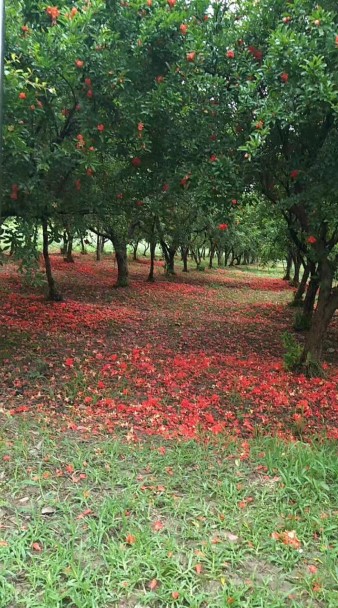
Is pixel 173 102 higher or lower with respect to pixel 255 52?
lower

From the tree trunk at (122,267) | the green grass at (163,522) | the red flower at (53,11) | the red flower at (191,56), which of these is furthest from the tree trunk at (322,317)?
the tree trunk at (122,267)

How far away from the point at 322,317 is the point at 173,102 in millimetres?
3983

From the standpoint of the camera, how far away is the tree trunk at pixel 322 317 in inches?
285

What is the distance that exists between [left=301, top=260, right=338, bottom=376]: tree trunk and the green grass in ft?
9.71

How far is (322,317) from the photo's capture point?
24.0 feet

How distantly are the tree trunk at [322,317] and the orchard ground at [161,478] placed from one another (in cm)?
40

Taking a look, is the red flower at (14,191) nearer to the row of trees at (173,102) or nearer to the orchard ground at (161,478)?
the row of trees at (173,102)

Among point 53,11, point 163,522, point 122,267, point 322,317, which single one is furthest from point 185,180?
point 122,267

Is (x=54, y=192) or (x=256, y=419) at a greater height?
(x=54, y=192)

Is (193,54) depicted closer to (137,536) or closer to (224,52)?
(224,52)

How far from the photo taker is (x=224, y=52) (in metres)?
6.02


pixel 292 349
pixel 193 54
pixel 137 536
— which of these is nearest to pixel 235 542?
pixel 137 536

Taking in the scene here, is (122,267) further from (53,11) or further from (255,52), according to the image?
(53,11)

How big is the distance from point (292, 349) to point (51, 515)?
5.05 metres
